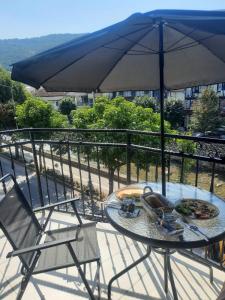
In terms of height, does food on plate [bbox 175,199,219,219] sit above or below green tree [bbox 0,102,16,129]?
above

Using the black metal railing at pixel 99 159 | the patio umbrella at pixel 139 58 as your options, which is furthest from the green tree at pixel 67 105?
the patio umbrella at pixel 139 58

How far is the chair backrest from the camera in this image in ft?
6.14

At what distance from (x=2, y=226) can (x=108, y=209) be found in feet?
2.42

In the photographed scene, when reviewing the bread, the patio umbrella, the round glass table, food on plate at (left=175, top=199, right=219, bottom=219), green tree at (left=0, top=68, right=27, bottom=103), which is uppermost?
green tree at (left=0, top=68, right=27, bottom=103)

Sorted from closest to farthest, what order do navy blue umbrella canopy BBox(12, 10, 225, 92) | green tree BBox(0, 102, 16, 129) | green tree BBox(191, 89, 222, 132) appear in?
navy blue umbrella canopy BBox(12, 10, 225, 92) → green tree BBox(0, 102, 16, 129) → green tree BBox(191, 89, 222, 132)

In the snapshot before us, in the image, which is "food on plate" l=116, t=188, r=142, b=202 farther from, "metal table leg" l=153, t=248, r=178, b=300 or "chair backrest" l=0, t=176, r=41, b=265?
"chair backrest" l=0, t=176, r=41, b=265

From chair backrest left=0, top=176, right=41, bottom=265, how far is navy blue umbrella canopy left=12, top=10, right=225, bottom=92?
Answer: 946mm

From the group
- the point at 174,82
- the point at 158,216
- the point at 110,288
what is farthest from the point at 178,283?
the point at 174,82

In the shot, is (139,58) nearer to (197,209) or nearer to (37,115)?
(197,209)

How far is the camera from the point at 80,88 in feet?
8.61

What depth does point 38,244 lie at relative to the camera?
2025 millimetres

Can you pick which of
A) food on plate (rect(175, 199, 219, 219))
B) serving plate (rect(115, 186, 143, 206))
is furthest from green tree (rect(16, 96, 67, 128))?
food on plate (rect(175, 199, 219, 219))

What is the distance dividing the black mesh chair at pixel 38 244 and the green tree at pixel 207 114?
28.6 m

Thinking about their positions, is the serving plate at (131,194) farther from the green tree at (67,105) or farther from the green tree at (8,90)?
the green tree at (67,105)
